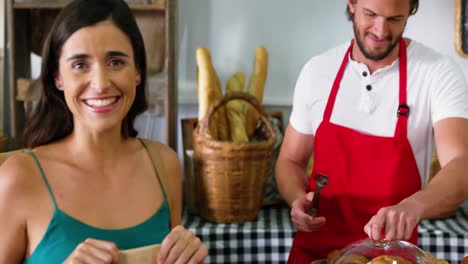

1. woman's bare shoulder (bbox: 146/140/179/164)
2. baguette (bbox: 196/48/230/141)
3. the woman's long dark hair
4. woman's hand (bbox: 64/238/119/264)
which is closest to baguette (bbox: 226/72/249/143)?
baguette (bbox: 196/48/230/141)

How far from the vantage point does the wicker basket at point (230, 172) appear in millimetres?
2215

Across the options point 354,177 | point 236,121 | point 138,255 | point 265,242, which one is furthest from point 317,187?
point 236,121

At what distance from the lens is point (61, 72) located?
45.2 inches

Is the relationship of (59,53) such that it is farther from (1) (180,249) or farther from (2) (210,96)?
(2) (210,96)

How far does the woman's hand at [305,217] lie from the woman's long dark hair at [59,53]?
20.6 inches

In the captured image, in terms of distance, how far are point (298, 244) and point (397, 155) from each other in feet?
1.23

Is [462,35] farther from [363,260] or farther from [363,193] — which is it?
[363,260]

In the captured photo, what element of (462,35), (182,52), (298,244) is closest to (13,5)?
(182,52)

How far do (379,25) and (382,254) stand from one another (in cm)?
70

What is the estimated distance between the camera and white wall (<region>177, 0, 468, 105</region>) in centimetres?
271

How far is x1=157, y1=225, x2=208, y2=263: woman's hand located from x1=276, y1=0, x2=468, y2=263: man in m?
0.44

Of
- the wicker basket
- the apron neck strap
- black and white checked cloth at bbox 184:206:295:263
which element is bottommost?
black and white checked cloth at bbox 184:206:295:263

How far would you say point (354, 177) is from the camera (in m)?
1.62

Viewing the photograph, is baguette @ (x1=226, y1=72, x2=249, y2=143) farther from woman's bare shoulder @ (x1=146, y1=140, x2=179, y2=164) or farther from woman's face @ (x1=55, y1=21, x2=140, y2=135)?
woman's face @ (x1=55, y1=21, x2=140, y2=135)
